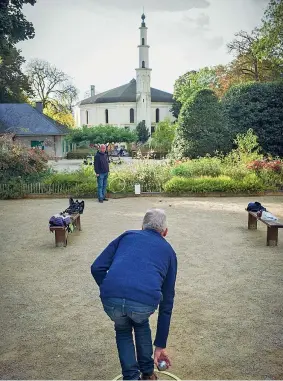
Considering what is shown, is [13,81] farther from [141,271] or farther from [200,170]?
[141,271]

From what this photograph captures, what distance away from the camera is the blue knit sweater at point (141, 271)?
2.98 meters

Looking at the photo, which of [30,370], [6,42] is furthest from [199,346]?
[6,42]

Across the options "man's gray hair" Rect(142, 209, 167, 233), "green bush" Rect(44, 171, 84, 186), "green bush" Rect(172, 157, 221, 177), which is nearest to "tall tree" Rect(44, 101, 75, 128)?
"green bush" Rect(44, 171, 84, 186)

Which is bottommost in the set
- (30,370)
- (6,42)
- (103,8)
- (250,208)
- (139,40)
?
(30,370)

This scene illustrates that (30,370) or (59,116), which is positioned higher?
(59,116)

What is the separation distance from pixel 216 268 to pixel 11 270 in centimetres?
335

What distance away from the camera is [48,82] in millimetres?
57438

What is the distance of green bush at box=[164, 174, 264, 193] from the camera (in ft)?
50.4

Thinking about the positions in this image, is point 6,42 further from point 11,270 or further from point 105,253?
point 105,253

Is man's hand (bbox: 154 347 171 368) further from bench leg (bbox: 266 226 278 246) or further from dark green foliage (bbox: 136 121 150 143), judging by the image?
dark green foliage (bbox: 136 121 150 143)

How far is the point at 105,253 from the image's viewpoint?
329 cm

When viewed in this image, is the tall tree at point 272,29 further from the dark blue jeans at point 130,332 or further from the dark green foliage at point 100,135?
the dark blue jeans at point 130,332

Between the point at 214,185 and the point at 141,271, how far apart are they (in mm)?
12673

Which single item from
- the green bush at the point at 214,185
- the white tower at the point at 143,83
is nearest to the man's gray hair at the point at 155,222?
the green bush at the point at 214,185
